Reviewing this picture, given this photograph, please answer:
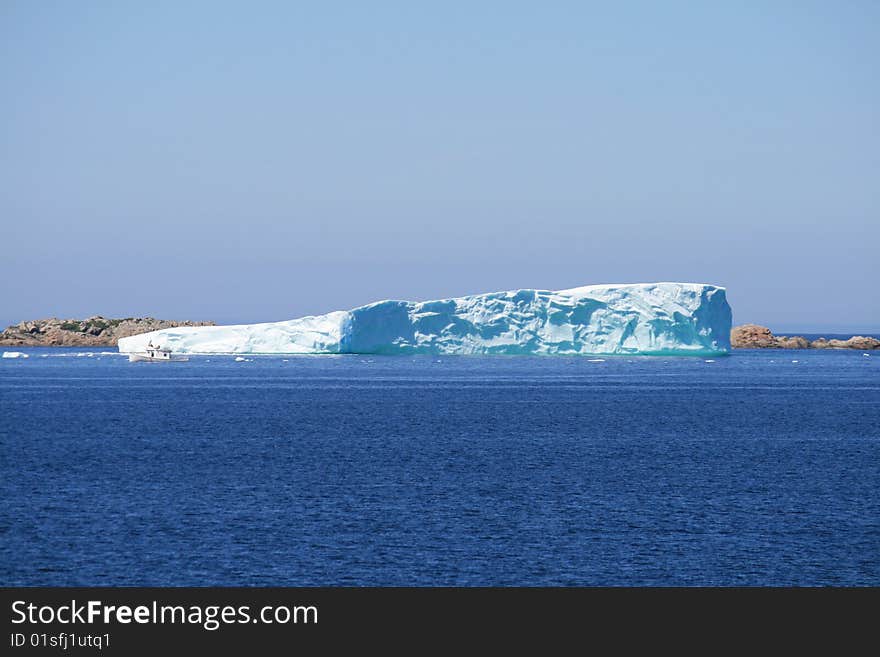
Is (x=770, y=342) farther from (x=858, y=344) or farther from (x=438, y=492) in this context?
(x=438, y=492)

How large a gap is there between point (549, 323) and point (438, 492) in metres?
43.7

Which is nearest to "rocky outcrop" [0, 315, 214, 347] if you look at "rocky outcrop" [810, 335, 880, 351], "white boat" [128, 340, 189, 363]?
"white boat" [128, 340, 189, 363]

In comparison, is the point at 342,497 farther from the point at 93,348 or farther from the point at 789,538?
the point at 93,348

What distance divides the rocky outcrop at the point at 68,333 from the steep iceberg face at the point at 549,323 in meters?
64.3

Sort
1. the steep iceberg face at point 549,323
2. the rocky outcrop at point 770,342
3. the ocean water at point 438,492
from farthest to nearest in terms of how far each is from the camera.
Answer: the rocky outcrop at point 770,342, the steep iceberg face at point 549,323, the ocean water at point 438,492

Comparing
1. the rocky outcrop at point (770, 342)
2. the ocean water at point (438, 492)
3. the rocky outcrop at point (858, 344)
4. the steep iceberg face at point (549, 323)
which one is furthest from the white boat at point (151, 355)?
the rocky outcrop at point (858, 344)

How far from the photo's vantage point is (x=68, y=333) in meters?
126

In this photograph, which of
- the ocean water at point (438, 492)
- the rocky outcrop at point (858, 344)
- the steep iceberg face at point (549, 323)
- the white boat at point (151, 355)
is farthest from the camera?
the rocky outcrop at point (858, 344)

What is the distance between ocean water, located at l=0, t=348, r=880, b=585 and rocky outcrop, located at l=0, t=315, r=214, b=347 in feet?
279

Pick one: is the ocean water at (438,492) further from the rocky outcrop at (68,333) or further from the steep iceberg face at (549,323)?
the rocky outcrop at (68,333)

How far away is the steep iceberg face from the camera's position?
6119 cm

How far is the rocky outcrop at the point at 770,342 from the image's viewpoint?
4577 inches

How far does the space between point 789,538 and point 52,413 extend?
27.1 metres
